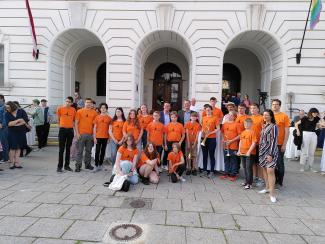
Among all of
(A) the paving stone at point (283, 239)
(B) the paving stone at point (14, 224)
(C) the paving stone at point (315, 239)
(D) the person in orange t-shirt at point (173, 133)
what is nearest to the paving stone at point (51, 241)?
(B) the paving stone at point (14, 224)

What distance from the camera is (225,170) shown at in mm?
7301

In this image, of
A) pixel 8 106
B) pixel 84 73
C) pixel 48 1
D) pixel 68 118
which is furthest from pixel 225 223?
pixel 84 73

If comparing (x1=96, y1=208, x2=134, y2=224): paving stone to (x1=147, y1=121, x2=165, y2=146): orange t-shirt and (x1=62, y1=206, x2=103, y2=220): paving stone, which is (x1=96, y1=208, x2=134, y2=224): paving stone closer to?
(x1=62, y1=206, x2=103, y2=220): paving stone

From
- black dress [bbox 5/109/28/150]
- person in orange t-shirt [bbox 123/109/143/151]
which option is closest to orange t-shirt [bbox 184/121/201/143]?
person in orange t-shirt [bbox 123/109/143/151]

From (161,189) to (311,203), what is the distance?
314 centimetres

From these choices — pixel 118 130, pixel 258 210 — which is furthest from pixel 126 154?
pixel 258 210

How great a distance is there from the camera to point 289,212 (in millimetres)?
4957

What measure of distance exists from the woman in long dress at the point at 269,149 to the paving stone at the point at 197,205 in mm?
1413

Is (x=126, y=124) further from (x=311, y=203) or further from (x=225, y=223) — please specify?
(x=311, y=203)

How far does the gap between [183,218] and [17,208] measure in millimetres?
2907

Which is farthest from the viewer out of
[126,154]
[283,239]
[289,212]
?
[126,154]

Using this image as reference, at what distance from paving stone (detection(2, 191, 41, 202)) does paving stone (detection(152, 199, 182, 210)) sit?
243 centimetres

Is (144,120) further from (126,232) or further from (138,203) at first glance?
(126,232)

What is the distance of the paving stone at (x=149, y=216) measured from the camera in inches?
171
